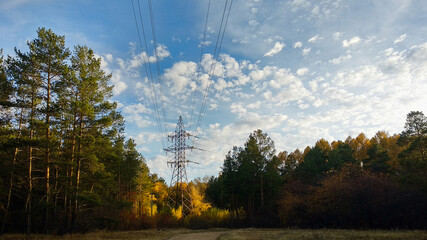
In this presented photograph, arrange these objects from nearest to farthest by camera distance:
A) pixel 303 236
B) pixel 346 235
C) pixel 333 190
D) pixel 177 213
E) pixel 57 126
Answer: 1. pixel 346 235
2. pixel 303 236
3. pixel 57 126
4. pixel 333 190
5. pixel 177 213

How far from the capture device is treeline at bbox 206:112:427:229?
2023 cm

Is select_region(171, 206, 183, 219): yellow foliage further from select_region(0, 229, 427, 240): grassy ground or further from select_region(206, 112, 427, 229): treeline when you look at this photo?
select_region(0, 229, 427, 240): grassy ground

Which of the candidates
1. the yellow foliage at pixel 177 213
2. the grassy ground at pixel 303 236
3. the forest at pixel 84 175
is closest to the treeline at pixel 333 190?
the forest at pixel 84 175

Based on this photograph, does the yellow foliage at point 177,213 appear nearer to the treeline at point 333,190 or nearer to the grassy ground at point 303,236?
the treeline at point 333,190

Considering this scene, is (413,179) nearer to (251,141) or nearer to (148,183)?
(251,141)

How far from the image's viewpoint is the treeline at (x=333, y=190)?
20234mm

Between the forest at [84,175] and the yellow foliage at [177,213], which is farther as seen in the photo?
the yellow foliage at [177,213]

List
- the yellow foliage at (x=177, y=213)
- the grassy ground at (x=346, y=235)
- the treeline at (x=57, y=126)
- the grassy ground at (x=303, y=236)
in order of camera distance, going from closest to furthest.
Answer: the grassy ground at (x=346, y=235), the grassy ground at (x=303, y=236), the treeline at (x=57, y=126), the yellow foliage at (x=177, y=213)

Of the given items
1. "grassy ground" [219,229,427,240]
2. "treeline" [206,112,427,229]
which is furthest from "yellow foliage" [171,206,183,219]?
"grassy ground" [219,229,427,240]

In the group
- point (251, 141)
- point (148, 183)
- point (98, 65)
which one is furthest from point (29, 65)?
point (148, 183)

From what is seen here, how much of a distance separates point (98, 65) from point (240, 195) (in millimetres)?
27747

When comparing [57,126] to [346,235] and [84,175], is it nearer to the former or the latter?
[84,175]

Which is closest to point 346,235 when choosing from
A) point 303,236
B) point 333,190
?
point 303,236

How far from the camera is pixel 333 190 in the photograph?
23250 millimetres
